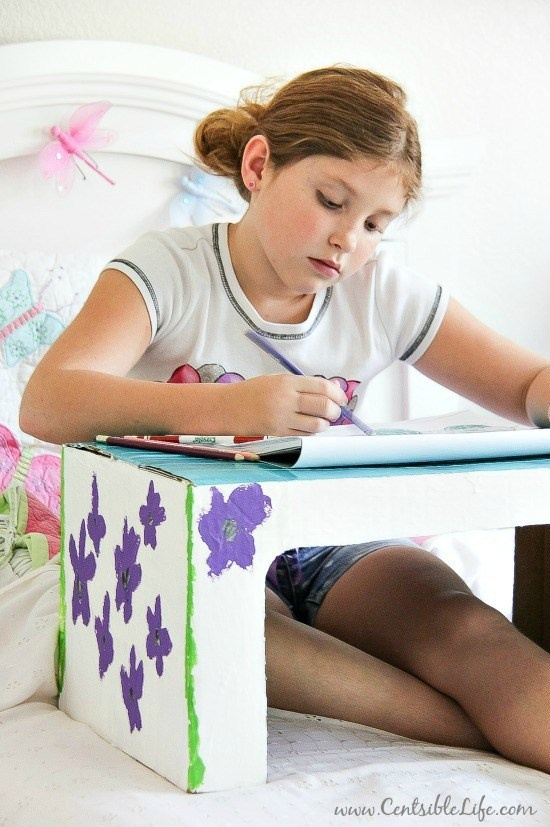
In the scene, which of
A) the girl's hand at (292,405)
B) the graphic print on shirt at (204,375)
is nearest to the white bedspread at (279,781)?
the girl's hand at (292,405)

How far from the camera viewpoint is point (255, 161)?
42.7 inches

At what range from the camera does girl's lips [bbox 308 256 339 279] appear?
40.3 inches

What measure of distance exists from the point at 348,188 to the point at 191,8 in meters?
0.99

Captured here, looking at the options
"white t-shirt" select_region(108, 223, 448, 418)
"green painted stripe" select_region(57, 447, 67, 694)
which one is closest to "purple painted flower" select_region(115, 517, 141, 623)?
"green painted stripe" select_region(57, 447, 67, 694)

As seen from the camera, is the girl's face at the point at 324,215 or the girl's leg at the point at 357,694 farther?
the girl's face at the point at 324,215

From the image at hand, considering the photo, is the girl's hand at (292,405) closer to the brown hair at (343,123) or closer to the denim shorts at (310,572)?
the denim shorts at (310,572)

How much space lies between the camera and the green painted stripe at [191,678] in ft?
1.78

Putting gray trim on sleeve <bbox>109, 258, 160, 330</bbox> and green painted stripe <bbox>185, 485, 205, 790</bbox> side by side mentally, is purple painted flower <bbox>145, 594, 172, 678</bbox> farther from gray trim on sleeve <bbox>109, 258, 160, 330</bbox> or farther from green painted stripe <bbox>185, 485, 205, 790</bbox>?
gray trim on sleeve <bbox>109, 258, 160, 330</bbox>

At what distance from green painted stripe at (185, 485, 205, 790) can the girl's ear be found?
2.04 ft

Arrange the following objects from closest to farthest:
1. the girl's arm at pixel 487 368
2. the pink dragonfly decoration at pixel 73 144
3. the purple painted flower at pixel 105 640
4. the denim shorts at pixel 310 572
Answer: the purple painted flower at pixel 105 640, the denim shorts at pixel 310 572, the girl's arm at pixel 487 368, the pink dragonfly decoration at pixel 73 144

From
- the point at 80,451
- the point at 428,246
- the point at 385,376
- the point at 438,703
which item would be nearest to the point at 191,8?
the point at 428,246

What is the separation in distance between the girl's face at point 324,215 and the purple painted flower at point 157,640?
0.52 metres

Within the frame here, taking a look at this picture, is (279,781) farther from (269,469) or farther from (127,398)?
(127,398)

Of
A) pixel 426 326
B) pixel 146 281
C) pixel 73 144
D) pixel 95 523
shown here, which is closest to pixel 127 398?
pixel 95 523
